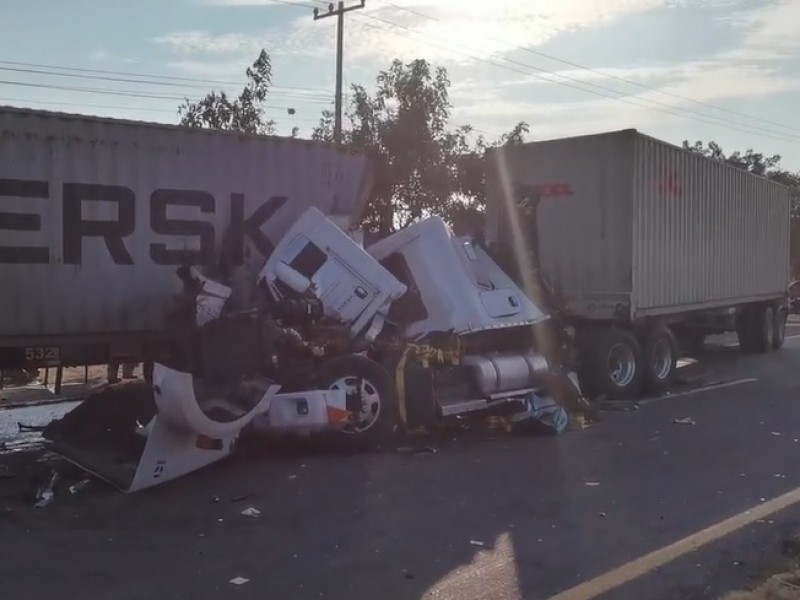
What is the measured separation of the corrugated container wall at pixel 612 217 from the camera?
518 inches

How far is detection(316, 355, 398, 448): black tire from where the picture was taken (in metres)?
9.00

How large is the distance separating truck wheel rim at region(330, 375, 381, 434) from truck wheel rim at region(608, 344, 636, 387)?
521 centimetres

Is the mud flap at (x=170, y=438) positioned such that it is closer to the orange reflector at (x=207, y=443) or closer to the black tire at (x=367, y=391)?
the orange reflector at (x=207, y=443)

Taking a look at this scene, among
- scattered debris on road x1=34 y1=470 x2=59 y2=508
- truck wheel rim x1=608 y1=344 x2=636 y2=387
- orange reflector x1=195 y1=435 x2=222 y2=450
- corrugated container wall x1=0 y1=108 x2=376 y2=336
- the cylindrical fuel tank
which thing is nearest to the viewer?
scattered debris on road x1=34 y1=470 x2=59 y2=508

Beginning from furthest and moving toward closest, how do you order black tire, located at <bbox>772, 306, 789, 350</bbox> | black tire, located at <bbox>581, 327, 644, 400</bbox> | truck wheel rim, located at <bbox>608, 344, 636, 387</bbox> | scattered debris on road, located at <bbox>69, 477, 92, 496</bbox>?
1. black tire, located at <bbox>772, 306, 789, 350</bbox>
2. truck wheel rim, located at <bbox>608, 344, 636, 387</bbox>
3. black tire, located at <bbox>581, 327, 644, 400</bbox>
4. scattered debris on road, located at <bbox>69, 477, 92, 496</bbox>

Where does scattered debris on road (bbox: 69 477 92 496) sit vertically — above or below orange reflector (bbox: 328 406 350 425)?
below

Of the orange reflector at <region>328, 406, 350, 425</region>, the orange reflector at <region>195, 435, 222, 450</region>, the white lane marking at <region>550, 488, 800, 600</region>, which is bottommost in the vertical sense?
the white lane marking at <region>550, 488, 800, 600</region>

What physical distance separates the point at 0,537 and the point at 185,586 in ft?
5.63

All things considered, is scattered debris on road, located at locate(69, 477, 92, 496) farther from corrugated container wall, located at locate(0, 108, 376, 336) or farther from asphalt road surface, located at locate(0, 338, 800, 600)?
corrugated container wall, located at locate(0, 108, 376, 336)

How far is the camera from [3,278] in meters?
9.12

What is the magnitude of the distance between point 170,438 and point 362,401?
2.07 meters

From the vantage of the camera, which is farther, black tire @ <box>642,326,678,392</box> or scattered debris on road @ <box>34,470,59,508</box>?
black tire @ <box>642,326,678,392</box>

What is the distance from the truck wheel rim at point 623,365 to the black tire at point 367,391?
5072 mm

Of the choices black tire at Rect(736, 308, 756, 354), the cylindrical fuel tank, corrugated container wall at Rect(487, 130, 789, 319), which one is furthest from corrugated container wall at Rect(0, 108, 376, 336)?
black tire at Rect(736, 308, 756, 354)
